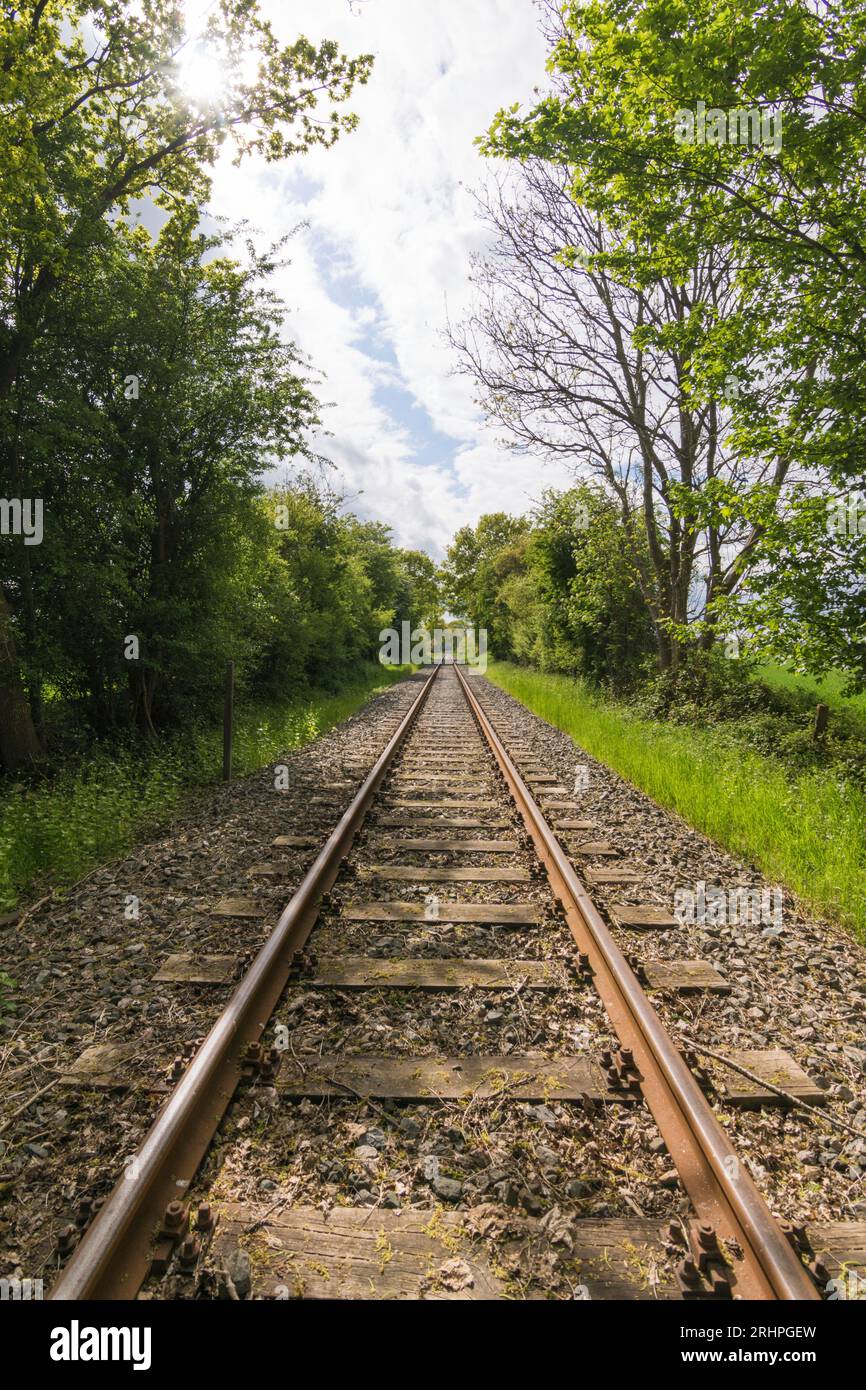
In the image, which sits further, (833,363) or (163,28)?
(163,28)

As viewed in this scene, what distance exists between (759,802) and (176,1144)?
560 cm

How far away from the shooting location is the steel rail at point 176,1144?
1.66 meters

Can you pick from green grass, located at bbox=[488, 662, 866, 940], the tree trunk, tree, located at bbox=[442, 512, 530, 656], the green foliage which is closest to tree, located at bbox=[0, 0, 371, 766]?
the tree trunk

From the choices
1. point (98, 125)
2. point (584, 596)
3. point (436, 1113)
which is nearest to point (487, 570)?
point (584, 596)

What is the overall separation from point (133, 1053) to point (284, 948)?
895 mm

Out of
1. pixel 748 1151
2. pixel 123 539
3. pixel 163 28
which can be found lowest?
pixel 748 1151

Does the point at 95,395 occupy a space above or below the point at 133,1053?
above

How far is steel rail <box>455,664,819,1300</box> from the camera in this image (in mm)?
1703

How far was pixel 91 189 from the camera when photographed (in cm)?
726

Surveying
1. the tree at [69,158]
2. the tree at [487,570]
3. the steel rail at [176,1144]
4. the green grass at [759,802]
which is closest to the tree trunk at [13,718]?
the tree at [69,158]

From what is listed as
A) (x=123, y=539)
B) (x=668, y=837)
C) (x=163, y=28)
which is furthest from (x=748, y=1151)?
(x=163, y=28)
